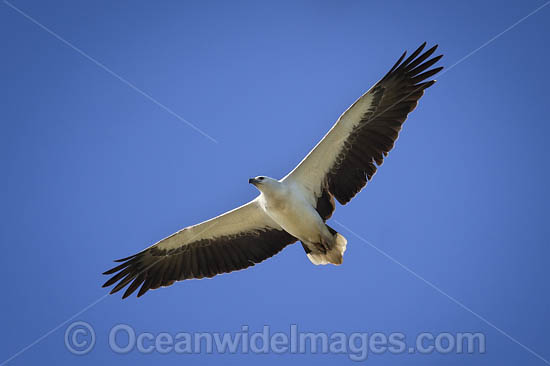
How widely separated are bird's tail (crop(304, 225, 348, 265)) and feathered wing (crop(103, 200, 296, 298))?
532 millimetres

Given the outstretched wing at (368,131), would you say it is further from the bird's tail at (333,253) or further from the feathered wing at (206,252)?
the feathered wing at (206,252)

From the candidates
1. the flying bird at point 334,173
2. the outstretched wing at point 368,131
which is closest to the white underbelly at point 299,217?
the flying bird at point 334,173

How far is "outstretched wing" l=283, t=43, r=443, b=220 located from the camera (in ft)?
38.0

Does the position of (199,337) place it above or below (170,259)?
below

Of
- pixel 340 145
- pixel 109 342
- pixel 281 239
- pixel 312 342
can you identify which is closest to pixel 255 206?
pixel 281 239

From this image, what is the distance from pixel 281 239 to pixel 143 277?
252cm

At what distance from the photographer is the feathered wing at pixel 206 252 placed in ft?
40.4

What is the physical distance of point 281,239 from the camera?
12.3 m

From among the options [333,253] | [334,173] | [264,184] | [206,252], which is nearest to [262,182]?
[264,184]

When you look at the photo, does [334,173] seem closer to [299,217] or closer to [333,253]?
[299,217]

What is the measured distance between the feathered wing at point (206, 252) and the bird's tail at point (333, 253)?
532mm

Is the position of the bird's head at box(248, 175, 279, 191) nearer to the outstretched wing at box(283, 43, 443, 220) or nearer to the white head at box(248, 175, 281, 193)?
the white head at box(248, 175, 281, 193)

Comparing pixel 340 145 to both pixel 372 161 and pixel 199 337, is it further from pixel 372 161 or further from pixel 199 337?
pixel 199 337

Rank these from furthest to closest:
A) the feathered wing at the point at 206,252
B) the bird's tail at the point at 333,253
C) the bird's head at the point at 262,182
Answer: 1. the feathered wing at the point at 206,252
2. the bird's tail at the point at 333,253
3. the bird's head at the point at 262,182
